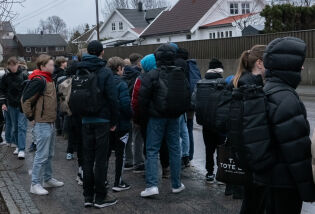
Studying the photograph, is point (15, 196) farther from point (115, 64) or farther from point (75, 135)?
point (115, 64)

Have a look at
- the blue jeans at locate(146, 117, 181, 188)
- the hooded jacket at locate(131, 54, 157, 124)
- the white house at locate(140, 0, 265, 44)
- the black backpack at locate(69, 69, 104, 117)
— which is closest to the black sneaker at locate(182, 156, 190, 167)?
the blue jeans at locate(146, 117, 181, 188)

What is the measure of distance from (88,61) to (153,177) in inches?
70.7

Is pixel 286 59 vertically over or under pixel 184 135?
over

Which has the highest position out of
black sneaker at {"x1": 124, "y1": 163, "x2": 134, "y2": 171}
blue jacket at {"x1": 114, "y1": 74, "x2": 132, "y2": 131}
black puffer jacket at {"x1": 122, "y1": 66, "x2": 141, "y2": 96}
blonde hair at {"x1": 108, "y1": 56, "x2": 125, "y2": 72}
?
blonde hair at {"x1": 108, "y1": 56, "x2": 125, "y2": 72}

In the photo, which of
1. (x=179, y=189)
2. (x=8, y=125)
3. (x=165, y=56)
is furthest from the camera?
(x=8, y=125)

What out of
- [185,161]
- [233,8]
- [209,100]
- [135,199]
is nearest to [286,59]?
[209,100]

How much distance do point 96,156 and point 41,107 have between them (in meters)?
1.30

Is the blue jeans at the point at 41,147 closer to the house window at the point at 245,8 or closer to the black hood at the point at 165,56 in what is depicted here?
the black hood at the point at 165,56

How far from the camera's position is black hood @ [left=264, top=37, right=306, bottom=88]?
3.48m

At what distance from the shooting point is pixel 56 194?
21.5 ft

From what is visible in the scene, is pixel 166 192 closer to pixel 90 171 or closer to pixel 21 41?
pixel 90 171

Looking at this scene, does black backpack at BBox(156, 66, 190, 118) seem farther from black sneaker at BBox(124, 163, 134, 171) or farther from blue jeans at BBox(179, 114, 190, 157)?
black sneaker at BBox(124, 163, 134, 171)

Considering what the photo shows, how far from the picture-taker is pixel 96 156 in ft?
18.9

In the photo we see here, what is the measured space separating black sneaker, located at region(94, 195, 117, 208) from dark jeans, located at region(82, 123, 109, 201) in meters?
0.05
